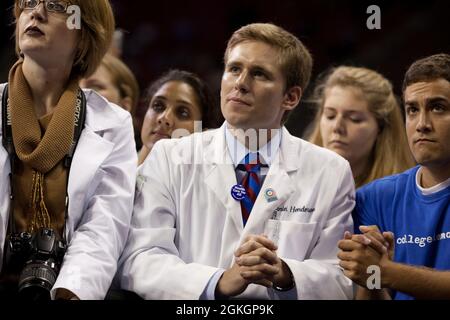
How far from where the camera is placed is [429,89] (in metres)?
2.04

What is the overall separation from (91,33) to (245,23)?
1827 millimetres

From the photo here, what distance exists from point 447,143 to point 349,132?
0.59 m

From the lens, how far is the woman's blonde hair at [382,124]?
8.57 ft

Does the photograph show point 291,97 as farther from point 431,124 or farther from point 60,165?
point 60,165

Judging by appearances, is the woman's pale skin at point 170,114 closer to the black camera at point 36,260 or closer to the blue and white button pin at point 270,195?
the blue and white button pin at point 270,195

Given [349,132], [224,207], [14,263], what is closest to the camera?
[14,263]

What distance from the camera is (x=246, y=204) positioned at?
201 centimetres

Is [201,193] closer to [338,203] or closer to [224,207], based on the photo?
[224,207]

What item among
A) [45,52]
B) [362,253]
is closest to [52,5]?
[45,52]

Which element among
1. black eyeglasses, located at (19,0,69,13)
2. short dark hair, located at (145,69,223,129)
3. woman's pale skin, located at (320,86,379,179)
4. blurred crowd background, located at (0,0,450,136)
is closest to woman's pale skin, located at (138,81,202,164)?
short dark hair, located at (145,69,223,129)

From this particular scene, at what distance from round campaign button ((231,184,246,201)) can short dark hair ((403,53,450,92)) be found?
2.03ft
